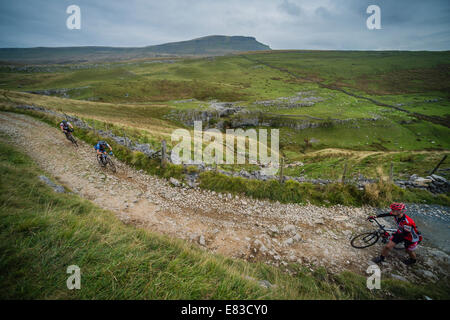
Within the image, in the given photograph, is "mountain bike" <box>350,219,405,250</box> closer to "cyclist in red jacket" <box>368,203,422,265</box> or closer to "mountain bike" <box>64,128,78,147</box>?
"cyclist in red jacket" <box>368,203,422,265</box>

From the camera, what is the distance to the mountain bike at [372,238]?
7211mm

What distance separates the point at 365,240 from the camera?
7.77 metres

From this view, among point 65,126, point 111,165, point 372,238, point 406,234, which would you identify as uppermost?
point 65,126

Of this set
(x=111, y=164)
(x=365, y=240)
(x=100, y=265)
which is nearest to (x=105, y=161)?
(x=111, y=164)

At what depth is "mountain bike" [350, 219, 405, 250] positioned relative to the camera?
23.7ft

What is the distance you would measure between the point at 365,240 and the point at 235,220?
5.79 metres

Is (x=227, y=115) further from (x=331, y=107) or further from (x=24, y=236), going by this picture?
(x=24, y=236)

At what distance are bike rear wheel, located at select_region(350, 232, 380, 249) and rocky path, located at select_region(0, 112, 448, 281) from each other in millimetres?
211

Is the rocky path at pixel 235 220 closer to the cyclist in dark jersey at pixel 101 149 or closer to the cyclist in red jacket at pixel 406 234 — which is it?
the cyclist in red jacket at pixel 406 234

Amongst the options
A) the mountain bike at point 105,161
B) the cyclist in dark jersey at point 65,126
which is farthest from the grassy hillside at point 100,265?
the cyclist in dark jersey at point 65,126

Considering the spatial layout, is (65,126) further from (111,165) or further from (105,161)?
(111,165)

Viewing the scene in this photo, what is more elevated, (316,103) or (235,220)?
Answer: (316,103)

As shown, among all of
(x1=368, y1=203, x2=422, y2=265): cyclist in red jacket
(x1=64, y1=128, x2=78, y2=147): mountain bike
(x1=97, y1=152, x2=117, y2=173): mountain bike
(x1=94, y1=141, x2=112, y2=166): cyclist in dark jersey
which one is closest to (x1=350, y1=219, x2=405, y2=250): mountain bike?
(x1=368, y1=203, x2=422, y2=265): cyclist in red jacket

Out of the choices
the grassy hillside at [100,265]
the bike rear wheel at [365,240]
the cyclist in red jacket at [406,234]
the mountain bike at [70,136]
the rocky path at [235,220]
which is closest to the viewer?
the grassy hillside at [100,265]
